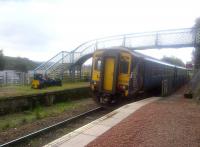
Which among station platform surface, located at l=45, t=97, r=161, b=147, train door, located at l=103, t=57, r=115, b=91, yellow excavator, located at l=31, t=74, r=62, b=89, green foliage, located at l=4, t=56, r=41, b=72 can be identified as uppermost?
green foliage, located at l=4, t=56, r=41, b=72

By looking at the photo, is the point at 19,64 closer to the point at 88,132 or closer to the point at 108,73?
the point at 108,73

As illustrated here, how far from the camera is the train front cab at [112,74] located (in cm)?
1322

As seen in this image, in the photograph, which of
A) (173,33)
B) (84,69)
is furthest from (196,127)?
(84,69)

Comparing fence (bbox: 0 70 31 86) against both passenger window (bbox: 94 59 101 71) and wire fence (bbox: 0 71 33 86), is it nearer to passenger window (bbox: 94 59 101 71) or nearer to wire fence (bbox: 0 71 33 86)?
wire fence (bbox: 0 71 33 86)

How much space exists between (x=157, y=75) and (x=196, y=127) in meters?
11.1

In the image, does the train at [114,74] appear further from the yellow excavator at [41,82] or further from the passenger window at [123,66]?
the yellow excavator at [41,82]

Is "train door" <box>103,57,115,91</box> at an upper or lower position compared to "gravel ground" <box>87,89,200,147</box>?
upper

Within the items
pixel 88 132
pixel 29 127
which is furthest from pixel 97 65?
pixel 88 132

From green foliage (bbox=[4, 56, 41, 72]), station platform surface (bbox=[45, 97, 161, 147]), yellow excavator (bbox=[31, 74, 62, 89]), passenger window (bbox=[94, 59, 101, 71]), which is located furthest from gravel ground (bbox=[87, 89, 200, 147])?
green foliage (bbox=[4, 56, 41, 72])

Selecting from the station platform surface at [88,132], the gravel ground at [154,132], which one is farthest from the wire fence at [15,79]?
the gravel ground at [154,132]

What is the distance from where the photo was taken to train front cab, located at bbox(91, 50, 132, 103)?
13219 mm

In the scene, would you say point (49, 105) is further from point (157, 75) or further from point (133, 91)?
point (157, 75)

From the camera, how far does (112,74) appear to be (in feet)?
43.7

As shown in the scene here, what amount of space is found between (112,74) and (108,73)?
0.85ft
